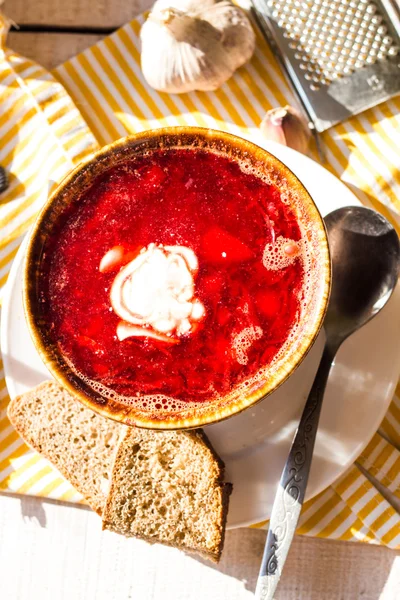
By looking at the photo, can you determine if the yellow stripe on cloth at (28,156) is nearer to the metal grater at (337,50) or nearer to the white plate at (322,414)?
the white plate at (322,414)

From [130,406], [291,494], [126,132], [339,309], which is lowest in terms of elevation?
[291,494]

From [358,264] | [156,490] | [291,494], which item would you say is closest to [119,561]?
[156,490]

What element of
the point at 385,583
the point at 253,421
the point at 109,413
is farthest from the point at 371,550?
the point at 109,413

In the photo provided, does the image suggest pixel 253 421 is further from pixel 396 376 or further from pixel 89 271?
pixel 89 271

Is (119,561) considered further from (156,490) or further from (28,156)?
(28,156)

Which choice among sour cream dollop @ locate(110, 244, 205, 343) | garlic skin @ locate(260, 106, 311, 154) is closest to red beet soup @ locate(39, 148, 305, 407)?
sour cream dollop @ locate(110, 244, 205, 343)
